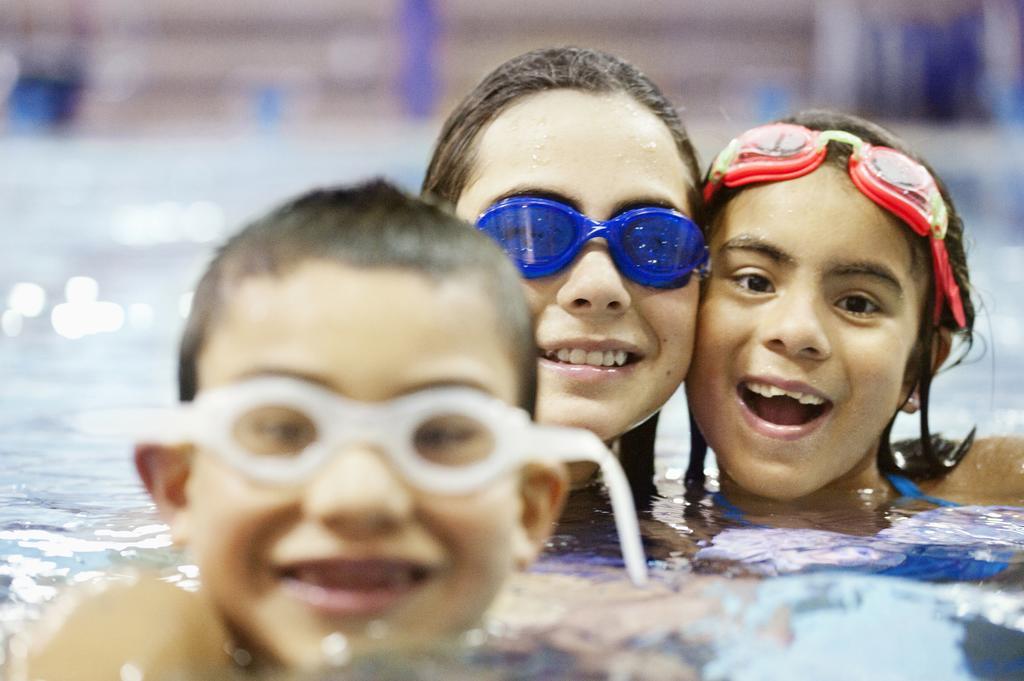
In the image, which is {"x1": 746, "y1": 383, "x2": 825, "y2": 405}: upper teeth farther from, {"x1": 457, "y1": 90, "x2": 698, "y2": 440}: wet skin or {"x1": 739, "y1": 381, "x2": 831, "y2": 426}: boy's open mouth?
{"x1": 457, "y1": 90, "x2": 698, "y2": 440}: wet skin

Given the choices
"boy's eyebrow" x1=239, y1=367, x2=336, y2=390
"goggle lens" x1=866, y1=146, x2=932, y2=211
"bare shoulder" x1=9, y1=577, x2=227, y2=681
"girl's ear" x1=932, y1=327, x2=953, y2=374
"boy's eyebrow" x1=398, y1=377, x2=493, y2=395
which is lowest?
"bare shoulder" x1=9, y1=577, x2=227, y2=681

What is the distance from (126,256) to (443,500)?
7856mm

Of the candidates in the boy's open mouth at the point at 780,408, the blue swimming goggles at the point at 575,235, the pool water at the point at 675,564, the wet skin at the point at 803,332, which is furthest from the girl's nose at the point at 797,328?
the pool water at the point at 675,564

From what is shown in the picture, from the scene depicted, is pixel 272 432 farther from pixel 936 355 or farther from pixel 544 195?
pixel 936 355

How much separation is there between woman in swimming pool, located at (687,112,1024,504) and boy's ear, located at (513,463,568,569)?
3.49 ft

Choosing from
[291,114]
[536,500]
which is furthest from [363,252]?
[291,114]

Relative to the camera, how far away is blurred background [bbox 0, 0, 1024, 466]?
5.75 m

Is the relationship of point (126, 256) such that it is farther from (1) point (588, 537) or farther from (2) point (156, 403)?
(1) point (588, 537)

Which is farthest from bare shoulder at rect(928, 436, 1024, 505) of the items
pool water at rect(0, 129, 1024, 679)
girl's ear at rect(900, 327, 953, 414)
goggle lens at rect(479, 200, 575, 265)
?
goggle lens at rect(479, 200, 575, 265)

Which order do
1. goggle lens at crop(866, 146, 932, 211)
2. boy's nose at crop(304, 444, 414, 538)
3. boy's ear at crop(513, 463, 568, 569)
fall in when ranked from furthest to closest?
goggle lens at crop(866, 146, 932, 211) < boy's ear at crop(513, 463, 568, 569) < boy's nose at crop(304, 444, 414, 538)

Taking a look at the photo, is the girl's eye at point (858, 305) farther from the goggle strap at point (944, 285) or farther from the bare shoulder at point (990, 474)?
the bare shoulder at point (990, 474)

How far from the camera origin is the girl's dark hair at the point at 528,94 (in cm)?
288

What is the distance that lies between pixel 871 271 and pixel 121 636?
1736mm

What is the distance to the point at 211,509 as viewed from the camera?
5.22 feet
